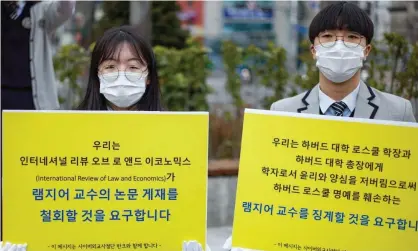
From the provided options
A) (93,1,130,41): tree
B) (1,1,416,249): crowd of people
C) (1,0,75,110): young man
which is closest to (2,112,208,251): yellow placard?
(1,1,416,249): crowd of people

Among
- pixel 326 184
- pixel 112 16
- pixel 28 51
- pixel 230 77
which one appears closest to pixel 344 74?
pixel 326 184

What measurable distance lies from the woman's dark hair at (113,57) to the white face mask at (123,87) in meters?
0.08

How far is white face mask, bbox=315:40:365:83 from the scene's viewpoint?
11.6 ft

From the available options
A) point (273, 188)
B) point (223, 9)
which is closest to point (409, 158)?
point (273, 188)

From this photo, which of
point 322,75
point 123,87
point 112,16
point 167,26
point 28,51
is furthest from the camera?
point 167,26

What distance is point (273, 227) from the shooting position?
3.20 m

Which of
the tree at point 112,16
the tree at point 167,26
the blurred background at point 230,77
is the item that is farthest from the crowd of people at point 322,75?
the tree at point 167,26

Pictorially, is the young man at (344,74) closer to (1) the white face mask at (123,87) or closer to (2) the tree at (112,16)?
(1) the white face mask at (123,87)

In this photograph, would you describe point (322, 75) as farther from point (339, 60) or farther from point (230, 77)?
point (230, 77)

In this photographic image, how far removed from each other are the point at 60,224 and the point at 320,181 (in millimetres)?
1110

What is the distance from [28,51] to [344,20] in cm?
224

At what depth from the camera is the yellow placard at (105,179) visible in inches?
126

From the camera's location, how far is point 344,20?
11.7 ft

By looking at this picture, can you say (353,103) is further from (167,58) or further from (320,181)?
(167,58)
